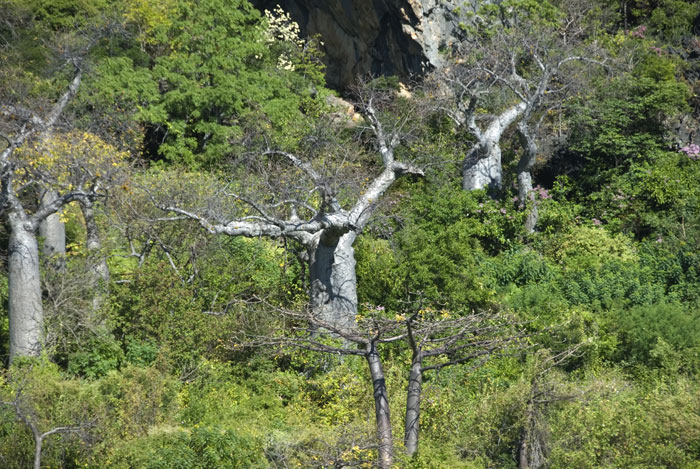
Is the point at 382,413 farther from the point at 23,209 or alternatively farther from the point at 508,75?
the point at 508,75

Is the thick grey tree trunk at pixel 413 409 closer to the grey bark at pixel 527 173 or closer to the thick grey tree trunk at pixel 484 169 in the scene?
the grey bark at pixel 527 173

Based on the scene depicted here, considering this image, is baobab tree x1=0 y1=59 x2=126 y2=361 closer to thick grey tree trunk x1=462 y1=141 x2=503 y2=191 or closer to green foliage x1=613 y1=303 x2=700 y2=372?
thick grey tree trunk x1=462 y1=141 x2=503 y2=191

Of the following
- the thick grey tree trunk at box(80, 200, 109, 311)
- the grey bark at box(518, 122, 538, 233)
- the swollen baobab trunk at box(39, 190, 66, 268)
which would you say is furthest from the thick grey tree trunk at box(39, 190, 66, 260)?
the grey bark at box(518, 122, 538, 233)

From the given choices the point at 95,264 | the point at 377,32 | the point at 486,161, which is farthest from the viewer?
the point at 377,32

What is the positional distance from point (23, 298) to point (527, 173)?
10.3 meters

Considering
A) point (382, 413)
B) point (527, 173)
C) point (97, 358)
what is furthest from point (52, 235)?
point (527, 173)

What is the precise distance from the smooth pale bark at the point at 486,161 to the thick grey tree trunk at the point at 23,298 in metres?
9.50

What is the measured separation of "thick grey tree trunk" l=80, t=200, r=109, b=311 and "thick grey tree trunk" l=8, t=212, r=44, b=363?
103 centimetres

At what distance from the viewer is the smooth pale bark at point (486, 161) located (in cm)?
1850

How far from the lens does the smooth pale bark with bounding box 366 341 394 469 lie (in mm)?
8797

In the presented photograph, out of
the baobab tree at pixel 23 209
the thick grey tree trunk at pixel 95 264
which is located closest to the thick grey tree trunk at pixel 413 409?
the baobab tree at pixel 23 209

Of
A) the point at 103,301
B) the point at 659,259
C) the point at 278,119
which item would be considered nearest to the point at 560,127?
the point at 659,259

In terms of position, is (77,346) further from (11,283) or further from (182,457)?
(182,457)

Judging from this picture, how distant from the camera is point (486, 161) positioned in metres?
18.6
